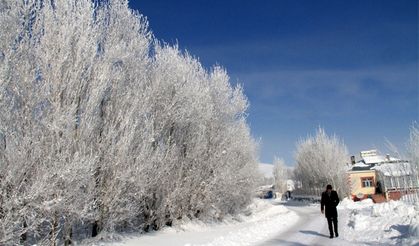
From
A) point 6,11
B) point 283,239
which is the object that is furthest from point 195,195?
point 6,11

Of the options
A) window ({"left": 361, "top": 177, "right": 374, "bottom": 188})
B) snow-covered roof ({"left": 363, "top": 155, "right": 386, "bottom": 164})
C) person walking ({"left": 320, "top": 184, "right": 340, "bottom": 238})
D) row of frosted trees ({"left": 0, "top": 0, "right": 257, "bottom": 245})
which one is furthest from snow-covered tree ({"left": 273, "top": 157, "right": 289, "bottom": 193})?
person walking ({"left": 320, "top": 184, "right": 340, "bottom": 238})

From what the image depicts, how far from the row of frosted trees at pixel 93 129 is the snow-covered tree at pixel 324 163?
28223 mm

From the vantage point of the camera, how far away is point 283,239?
14211 millimetres

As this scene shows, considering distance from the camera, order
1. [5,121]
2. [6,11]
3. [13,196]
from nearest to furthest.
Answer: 1. [13,196]
2. [5,121]
3. [6,11]

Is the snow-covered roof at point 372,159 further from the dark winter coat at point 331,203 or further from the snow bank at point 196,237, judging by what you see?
the dark winter coat at point 331,203

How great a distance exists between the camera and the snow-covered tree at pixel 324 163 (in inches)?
1833

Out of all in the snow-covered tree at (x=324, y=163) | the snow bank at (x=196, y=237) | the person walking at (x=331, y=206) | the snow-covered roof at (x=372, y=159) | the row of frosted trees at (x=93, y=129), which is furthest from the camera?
the snow-covered roof at (x=372, y=159)

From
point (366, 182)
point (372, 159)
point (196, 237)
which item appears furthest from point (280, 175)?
point (196, 237)

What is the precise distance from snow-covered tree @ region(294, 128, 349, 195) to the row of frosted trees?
28.2m

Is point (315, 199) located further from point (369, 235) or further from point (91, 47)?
point (91, 47)

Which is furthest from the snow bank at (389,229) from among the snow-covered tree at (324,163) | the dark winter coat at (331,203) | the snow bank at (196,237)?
the snow-covered tree at (324,163)

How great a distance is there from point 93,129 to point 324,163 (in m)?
38.9

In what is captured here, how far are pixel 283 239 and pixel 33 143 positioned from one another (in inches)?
355

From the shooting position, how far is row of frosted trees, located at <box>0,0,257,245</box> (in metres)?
10.6
